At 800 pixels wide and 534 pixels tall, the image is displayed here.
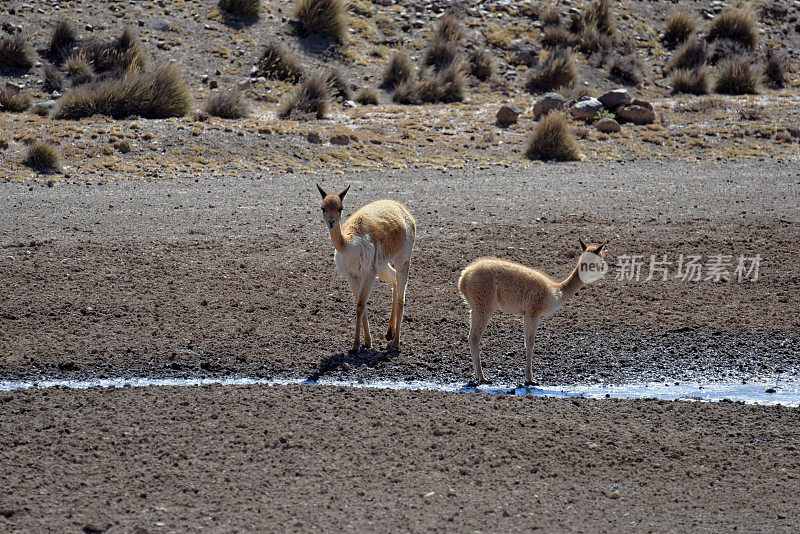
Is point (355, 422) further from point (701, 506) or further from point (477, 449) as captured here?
point (701, 506)

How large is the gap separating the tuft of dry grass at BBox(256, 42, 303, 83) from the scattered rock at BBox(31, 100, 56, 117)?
5564 millimetres

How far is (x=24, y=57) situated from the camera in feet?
69.3

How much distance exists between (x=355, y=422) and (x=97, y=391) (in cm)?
242

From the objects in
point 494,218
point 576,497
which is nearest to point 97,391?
point 576,497

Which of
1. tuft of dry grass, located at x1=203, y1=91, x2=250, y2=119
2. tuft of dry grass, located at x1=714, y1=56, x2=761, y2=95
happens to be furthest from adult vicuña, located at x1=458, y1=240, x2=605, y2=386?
tuft of dry grass, located at x1=714, y1=56, x2=761, y2=95

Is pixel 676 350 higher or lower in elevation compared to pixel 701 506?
lower

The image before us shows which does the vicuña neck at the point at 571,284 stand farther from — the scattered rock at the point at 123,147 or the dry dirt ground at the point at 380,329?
A: the scattered rock at the point at 123,147

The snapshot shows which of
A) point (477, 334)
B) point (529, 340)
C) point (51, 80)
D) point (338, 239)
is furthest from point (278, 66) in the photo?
point (529, 340)

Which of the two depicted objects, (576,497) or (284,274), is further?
(284,274)

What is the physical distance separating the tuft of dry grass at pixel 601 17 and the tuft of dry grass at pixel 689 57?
218 cm

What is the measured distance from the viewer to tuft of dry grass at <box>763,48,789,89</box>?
25.7 metres

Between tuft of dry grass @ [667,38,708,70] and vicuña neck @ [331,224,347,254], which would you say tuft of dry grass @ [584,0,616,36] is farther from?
vicuña neck @ [331,224,347,254]

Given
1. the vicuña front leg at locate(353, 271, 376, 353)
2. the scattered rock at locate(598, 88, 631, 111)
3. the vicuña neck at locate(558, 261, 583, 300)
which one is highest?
the vicuña neck at locate(558, 261, 583, 300)

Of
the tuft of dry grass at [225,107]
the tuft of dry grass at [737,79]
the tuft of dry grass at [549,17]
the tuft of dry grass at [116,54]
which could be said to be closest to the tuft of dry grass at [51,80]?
the tuft of dry grass at [116,54]
